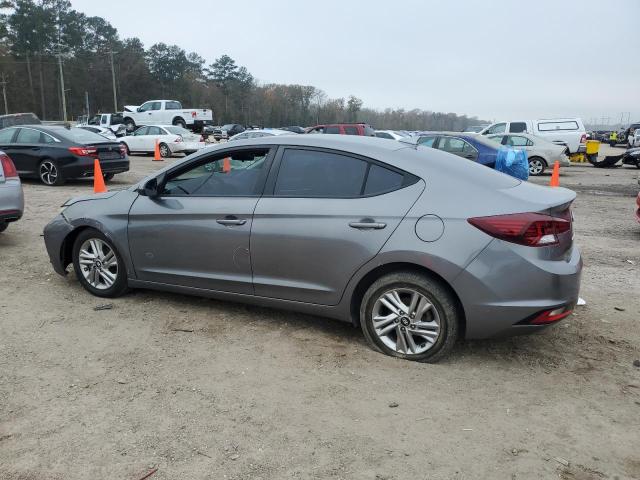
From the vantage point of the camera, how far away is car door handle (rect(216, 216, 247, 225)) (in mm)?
4109

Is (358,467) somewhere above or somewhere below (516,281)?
below

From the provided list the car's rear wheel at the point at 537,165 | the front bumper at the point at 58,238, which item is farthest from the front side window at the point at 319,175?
the car's rear wheel at the point at 537,165

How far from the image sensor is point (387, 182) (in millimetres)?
3756

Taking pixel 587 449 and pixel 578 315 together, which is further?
pixel 578 315

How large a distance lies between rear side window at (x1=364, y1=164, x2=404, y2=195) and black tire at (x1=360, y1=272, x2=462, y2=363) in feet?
1.98

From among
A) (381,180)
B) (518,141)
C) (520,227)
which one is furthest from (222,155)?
(518,141)

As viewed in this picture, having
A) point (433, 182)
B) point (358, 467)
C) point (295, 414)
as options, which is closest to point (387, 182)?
point (433, 182)

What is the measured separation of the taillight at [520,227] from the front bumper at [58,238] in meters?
3.73

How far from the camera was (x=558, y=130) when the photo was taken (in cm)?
2222

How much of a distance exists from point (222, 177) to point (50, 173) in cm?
948

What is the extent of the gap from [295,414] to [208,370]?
811mm

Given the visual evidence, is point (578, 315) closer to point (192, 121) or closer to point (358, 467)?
point (358, 467)

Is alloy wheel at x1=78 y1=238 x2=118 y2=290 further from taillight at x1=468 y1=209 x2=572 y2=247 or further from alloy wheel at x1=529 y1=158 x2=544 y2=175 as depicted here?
alloy wheel at x1=529 y1=158 x2=544 y2=175

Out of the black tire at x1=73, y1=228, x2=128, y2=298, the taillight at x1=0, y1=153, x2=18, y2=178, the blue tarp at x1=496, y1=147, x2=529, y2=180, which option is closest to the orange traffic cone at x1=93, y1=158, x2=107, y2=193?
the taillight at x1=0, y1=153, x2=18, y2=178
